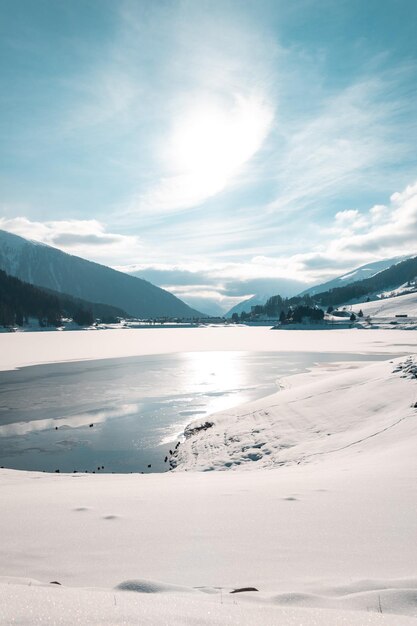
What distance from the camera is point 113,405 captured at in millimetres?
31125

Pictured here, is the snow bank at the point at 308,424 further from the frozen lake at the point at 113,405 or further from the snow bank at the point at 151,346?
the snow bank at the point at 151,346

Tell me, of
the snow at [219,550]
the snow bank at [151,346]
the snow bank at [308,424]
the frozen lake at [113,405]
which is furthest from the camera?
the snow bank at [151,346]

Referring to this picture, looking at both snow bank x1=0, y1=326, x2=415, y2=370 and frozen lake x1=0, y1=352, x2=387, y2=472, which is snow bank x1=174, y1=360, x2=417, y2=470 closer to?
frozen lake x1=0, y1=352, x2=387, y2=472

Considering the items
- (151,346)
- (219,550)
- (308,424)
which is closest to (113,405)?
(308,424)

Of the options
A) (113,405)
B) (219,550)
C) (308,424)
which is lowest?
(113,405)

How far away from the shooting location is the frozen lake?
19984 mm

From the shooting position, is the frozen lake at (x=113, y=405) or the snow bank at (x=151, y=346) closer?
the frozen lake at (x=113, y=405)

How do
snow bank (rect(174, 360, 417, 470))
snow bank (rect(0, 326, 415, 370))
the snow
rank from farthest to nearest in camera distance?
snow bank (rect(0, 326, 415, 370)) < snow bank (rect(174, 360, 417, 470)) < the snow

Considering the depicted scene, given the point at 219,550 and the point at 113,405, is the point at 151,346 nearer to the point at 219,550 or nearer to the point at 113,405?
the point at 113,405

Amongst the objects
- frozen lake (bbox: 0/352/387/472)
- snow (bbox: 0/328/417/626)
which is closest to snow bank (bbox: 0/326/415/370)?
frozen lake (bbox: 0/352/387/472)

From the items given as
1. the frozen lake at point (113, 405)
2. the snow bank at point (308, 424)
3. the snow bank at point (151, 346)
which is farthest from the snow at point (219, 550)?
the snow bank at point (151, 346)

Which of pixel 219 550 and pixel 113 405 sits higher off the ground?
pixel 219 550

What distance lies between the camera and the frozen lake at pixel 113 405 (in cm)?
1998

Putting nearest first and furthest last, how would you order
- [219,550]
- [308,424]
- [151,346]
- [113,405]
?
1. [219,550]
2. [308,424]
3. [113,405]
4. [151,346]
